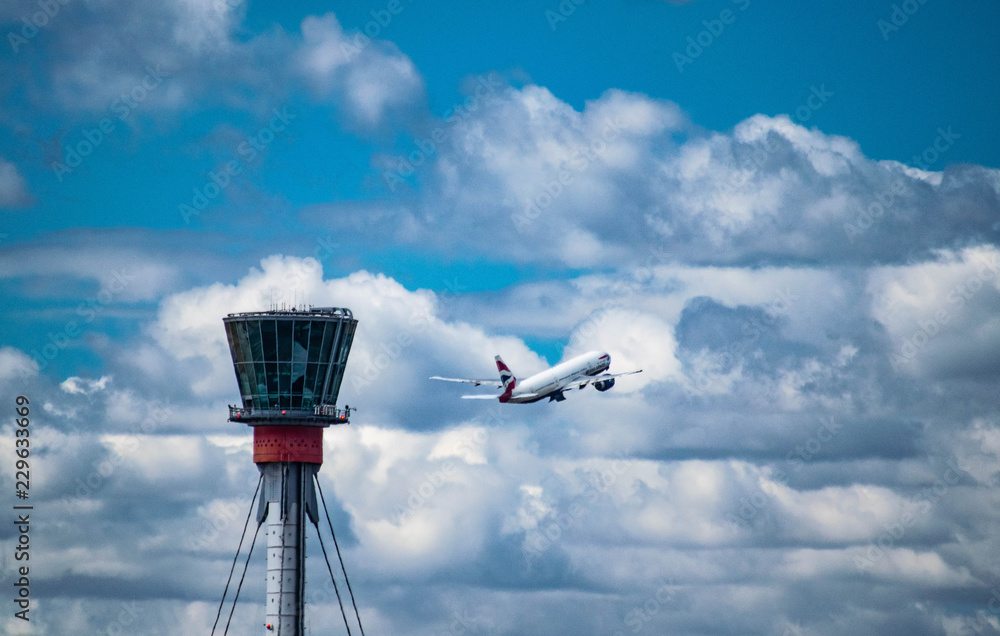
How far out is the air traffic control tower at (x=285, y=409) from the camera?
183 meters

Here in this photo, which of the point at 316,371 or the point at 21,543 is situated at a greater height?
the point at 316,371

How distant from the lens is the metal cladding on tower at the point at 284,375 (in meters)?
184

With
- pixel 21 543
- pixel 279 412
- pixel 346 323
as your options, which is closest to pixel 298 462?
pixel 279 412

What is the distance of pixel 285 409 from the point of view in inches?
7264

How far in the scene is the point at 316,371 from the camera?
18538cm

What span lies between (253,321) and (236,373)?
8.31 m

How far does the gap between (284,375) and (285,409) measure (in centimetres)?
443

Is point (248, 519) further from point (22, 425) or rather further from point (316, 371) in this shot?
point (22, 425)

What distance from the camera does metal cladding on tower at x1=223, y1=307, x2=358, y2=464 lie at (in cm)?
18388

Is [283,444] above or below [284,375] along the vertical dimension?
below

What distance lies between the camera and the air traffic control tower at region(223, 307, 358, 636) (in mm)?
183250

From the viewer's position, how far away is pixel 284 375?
184 meters

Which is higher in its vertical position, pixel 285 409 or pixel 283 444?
pixel 285 409

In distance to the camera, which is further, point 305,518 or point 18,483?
point 305,518
